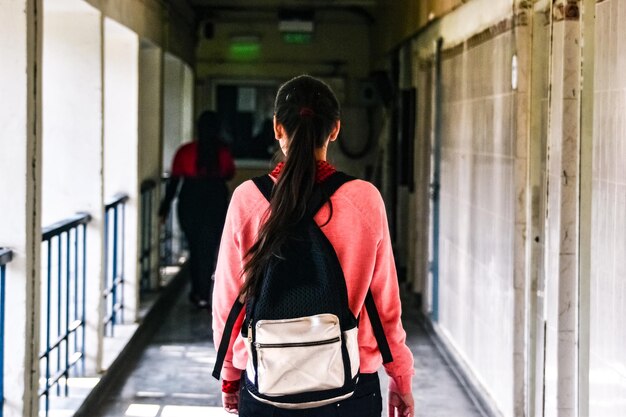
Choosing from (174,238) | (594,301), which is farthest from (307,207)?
(174,238)

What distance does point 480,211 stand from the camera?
5.04m

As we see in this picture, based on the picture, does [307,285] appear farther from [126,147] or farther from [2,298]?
[126,147]

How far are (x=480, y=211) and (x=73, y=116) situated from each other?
2.08 metres

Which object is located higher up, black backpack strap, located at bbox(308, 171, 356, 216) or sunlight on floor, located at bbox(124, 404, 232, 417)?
black backpack strap, located at bbox(308, 171, 356, 216)

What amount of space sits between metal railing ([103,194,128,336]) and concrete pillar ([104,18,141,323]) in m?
0.04

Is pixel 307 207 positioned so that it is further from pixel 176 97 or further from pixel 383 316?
pixel 176 97

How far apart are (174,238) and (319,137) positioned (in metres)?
7.60

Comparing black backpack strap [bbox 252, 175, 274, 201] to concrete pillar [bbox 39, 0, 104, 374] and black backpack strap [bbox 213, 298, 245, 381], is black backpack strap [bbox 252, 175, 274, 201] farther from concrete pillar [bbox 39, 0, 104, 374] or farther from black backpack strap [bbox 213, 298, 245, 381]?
concrete pillar [bbox 39, 0, 104, 374]

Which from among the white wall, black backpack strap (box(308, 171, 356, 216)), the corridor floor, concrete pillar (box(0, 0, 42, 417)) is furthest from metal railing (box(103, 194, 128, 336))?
black backpack strap (box(308, 171, 356, 216))

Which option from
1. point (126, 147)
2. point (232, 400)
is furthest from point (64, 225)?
point (232, 400)

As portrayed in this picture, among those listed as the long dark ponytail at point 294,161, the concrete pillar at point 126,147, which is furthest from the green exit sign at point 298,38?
the long dark ponytail at point 294,161

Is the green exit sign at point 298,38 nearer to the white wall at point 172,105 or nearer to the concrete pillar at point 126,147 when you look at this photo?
the white wall at point 172,105

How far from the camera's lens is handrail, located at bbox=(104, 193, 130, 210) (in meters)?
→ 5.85

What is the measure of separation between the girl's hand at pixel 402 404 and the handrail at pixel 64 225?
81.6 inches
